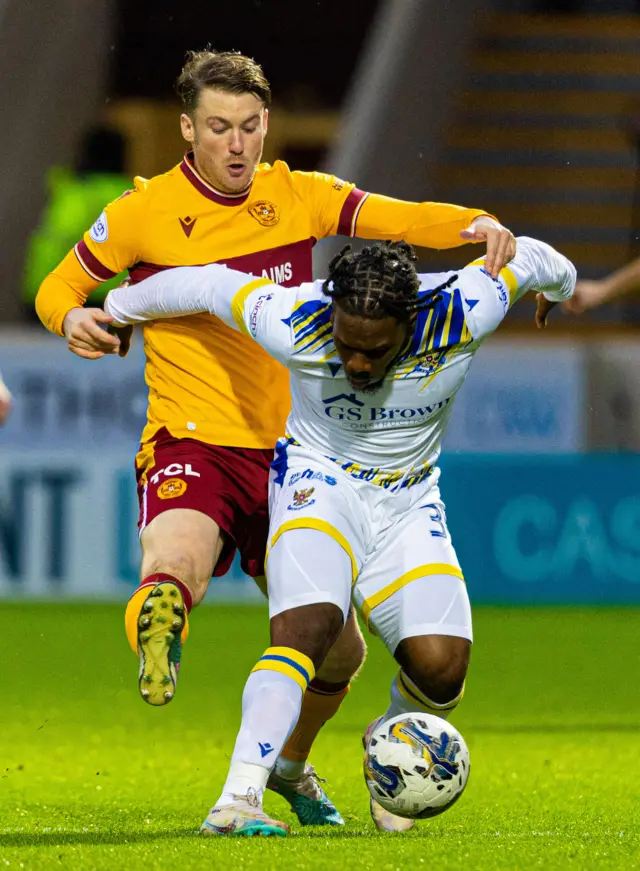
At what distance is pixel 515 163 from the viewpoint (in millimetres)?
17781

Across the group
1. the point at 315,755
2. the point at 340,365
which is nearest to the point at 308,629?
the point at 340,365

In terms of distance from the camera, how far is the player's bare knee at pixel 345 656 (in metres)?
5.91

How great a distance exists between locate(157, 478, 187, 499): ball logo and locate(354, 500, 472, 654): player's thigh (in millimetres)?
691

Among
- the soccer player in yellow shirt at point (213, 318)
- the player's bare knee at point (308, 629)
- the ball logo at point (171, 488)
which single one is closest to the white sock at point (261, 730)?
the player's bare knee at point (308, 629)

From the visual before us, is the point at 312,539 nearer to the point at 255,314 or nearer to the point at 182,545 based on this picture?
Answer: the point at 182,545

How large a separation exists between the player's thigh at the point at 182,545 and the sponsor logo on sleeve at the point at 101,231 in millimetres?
976

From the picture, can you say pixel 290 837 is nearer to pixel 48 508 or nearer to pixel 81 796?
pixel 81 796

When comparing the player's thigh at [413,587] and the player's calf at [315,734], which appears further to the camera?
the player's calf at [315,734]

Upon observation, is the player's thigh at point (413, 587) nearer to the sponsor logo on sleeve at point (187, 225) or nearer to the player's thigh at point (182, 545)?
the player's thigh at point (182, 545)

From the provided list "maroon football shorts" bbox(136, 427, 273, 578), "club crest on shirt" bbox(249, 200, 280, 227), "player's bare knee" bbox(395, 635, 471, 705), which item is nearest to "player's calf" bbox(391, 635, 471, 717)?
"player's bare knee" bbox(395, 635, 471, 705)

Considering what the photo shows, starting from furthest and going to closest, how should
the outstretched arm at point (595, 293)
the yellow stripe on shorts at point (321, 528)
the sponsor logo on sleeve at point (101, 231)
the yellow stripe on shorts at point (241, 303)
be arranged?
1. the outstretched arm at point (595, 293)
2. the sponsor logo on sleeve at point (101, 231)
3. the yellow stripe on shorts at point (241, 303)
4. the yellow stripe on shorts at point (321, 528)

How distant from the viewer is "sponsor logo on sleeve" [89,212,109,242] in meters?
5.88

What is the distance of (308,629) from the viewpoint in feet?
16.5

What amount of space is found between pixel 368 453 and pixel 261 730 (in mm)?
974
